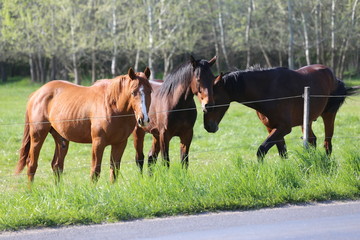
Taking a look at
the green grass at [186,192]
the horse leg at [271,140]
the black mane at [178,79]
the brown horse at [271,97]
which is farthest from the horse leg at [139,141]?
the horse leg at [271,140]

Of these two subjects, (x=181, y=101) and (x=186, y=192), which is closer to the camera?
(x=186, y=192)

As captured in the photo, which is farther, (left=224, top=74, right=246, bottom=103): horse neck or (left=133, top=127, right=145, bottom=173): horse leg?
(left=133, top=127, right=145, bottom=173): horse leg

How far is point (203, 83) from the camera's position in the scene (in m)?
8.04

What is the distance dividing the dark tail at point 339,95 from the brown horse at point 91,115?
4.34 metres

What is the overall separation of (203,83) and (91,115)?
5.49ft

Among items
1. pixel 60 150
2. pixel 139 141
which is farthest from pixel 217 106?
pixel 60 150

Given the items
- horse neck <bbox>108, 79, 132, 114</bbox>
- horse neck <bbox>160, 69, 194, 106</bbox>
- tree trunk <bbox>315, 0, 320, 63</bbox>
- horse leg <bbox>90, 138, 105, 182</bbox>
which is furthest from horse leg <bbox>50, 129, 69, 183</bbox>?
tree trunk <bbox>315, 0, 320, 63</bbox>

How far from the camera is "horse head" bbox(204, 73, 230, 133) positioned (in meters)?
8.57

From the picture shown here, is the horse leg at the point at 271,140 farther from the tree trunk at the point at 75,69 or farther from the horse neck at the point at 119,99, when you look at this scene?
the tree trunk at the point at 75,69

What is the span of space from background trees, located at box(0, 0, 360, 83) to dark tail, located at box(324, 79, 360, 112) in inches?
1082

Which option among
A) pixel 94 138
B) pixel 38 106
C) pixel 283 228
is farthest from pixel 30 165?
pixel 283 228

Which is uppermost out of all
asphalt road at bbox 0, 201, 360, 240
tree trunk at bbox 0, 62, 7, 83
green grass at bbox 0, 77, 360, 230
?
green grass at bbox 0, 77, 360, 230

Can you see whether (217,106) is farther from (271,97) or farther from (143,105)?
(143,105)

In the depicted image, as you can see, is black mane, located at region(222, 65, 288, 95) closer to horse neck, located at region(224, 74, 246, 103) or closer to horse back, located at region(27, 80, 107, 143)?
horse neck, located at region(224, 74, 246, 103)
